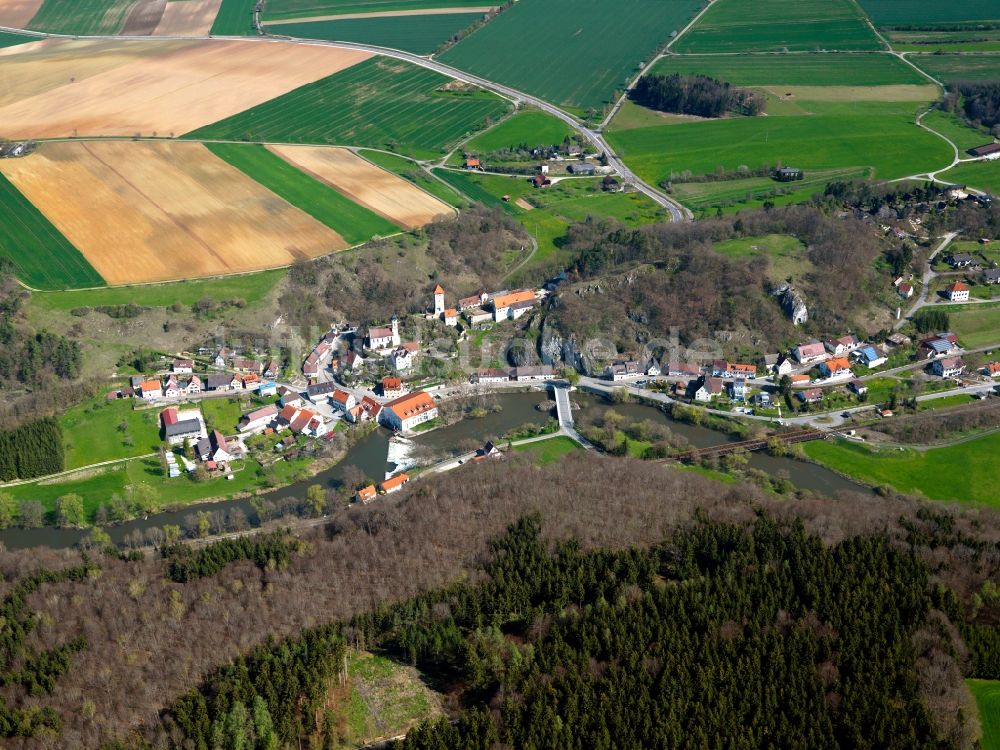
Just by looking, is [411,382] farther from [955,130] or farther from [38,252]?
[955,130]

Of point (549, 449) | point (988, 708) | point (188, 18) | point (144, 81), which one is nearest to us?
point (988, 708)

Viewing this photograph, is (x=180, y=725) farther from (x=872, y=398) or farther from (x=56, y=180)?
(x=56, y=180)

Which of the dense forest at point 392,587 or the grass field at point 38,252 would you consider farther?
the grass field at point 38,252

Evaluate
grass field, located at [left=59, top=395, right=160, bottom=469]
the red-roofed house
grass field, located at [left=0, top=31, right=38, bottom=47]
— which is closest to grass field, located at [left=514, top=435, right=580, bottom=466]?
the red-roofed house

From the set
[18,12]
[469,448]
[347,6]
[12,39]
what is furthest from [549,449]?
[18,12]

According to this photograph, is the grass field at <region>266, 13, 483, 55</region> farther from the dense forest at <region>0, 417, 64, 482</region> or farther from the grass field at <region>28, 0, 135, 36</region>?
the dense forest at <region>0, 417, 64, 482</region>

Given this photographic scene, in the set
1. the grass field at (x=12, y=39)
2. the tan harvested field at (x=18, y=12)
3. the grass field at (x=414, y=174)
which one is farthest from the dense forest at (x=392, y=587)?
the tan harvested field at (x=18, y=12)

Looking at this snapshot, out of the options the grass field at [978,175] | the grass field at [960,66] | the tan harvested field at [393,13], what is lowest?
the grass field at [978,175]

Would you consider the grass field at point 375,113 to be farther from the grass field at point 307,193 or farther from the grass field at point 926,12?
the grass field at point 926,12
